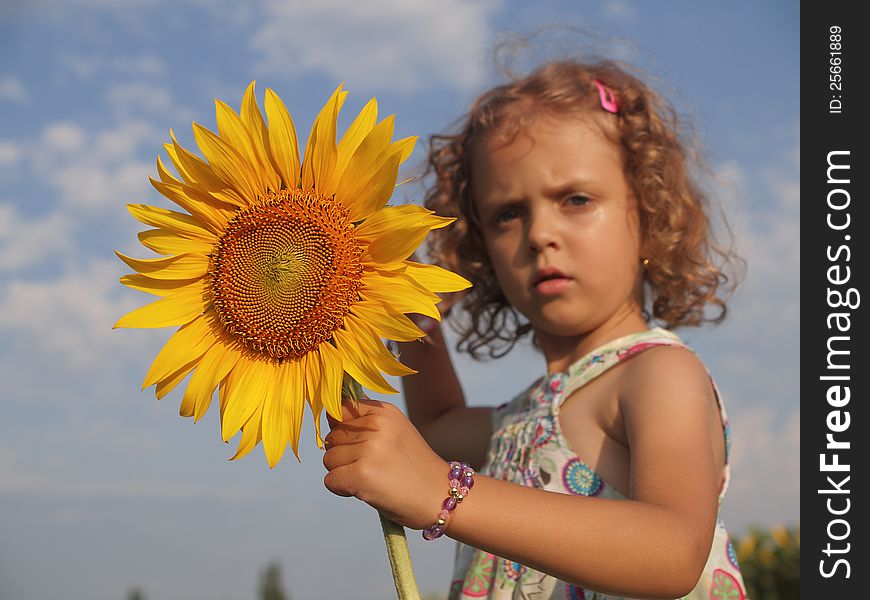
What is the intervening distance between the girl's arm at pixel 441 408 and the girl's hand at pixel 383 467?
171 centimetres

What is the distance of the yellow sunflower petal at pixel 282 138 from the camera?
6.14 feet

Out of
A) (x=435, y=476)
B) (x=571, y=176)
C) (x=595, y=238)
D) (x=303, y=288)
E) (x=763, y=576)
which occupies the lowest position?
(x=763, y=576)

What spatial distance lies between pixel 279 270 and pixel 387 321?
0.84 feet

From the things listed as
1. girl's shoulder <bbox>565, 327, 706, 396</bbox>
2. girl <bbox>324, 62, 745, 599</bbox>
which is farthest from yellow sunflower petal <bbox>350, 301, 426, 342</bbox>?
girl's shoulder <bbox>565, 327, 706, 396</bbox>

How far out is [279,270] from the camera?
6.20ft

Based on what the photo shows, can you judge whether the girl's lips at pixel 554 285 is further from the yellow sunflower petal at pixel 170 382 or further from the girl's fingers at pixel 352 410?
the yellow sunflower petal at pixel 170 382

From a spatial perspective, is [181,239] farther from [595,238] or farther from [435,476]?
[595,238]

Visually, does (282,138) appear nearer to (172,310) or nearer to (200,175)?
(200,175)

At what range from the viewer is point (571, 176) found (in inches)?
123

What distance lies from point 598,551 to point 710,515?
1.39 feet

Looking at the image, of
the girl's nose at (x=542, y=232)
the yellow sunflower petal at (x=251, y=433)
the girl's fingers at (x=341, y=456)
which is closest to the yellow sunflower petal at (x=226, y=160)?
the yellow sunflower petal at (x=251, y=433)

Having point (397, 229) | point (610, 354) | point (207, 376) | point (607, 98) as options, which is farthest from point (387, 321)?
point (607, 98)
